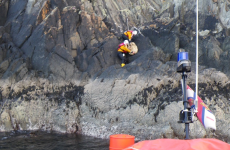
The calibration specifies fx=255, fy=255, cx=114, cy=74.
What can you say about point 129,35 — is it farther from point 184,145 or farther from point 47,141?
point 184,145

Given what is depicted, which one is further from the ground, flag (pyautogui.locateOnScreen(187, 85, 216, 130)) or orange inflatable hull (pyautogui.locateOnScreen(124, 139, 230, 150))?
flag (pyautogui.locateOnScreen(187, 85, 216, 130))

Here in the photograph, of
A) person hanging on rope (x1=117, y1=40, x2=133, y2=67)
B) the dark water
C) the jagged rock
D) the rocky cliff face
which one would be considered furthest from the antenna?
the jagged rock

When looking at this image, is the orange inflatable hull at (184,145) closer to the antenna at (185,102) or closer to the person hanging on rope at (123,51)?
the antenna at (185,102)

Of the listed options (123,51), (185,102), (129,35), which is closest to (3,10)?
(129,35)

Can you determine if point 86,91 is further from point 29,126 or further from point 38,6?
point 38,6

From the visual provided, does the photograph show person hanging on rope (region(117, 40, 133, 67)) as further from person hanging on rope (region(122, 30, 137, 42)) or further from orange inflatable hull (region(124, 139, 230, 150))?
orange inflatable hull (region(124, 139, 230, 150))

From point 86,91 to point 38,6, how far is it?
32.2ft

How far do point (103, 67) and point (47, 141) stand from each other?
Answer: 6440 mm

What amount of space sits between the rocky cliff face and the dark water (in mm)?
1045

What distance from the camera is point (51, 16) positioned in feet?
63.7

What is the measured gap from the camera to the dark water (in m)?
10.5

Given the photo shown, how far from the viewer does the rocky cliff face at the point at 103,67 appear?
12766mm

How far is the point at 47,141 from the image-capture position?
11.7 metres

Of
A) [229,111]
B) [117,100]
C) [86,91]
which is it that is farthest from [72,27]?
[229,111]
